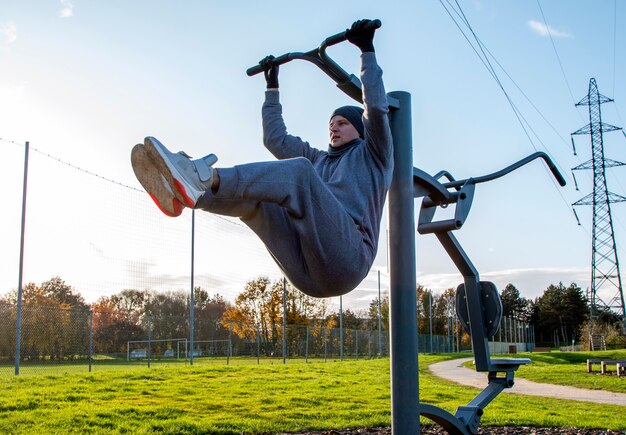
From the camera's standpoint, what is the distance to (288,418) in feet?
17.7

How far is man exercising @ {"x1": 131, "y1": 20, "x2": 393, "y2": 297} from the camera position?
196cm

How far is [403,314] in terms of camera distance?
279cm

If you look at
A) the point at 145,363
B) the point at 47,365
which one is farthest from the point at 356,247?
the point at 145,363

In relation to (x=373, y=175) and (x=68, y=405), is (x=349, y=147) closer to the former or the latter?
(x=373, y=175)

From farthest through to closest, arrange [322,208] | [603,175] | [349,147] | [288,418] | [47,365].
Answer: [603,175], [47,365], [288,418], [349,147], [322,208]

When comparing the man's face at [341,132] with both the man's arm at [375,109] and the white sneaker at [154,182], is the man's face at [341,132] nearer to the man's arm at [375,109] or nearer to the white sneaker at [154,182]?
the man's arm at [375,109]

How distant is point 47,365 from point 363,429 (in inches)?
324

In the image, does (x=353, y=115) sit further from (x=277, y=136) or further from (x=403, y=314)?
(x=403, y=314)

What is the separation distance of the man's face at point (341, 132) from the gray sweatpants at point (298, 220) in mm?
594

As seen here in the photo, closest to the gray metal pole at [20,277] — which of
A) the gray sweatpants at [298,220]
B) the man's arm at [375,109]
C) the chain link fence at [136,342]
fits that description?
the chain link fence at [136,342]

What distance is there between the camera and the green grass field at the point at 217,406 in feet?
15.8

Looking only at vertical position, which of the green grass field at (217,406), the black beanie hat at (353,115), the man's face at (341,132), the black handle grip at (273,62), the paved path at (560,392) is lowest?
the paved path at (560,392)

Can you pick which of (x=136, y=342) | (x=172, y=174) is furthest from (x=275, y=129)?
(x=136, y=342)

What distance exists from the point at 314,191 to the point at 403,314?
0.97 m
